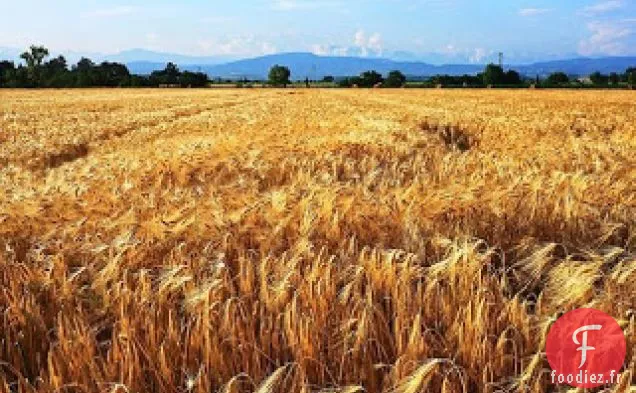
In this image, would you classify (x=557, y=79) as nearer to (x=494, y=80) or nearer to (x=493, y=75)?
(x=494, y=80)

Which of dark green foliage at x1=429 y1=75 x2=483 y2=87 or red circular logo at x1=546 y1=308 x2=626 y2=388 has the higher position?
dark green foliage at x1=429 y1=75 x2=483 y2=87

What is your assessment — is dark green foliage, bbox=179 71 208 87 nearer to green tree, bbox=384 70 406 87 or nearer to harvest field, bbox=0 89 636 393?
green tree, bbox=384 70 406 87

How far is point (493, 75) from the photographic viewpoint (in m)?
122

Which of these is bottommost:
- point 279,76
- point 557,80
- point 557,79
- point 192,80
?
point 557,80

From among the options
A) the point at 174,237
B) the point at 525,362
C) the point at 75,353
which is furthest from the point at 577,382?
the point at 174,237

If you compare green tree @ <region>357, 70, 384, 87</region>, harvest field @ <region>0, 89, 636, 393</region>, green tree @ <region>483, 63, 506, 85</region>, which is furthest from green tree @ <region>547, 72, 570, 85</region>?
harvest field @ <region>0, 89, 636, 393</region>

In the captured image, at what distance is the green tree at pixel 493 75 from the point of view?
122 metres

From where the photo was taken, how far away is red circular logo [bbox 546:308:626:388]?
215 cm

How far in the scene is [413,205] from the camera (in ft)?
12.8

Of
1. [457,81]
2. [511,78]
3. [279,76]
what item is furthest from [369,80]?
[511,78]

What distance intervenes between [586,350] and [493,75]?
125249 millimetres

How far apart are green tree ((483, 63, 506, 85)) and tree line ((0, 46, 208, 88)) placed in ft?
174

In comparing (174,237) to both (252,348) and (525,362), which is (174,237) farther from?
(525,362)

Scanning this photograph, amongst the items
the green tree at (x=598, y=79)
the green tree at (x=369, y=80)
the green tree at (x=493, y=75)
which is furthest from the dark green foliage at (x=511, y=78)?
the green tree at (x=369, y=80)
